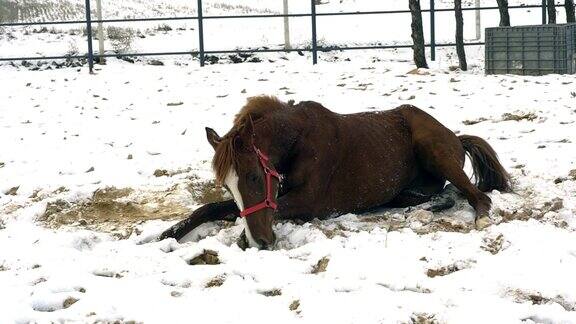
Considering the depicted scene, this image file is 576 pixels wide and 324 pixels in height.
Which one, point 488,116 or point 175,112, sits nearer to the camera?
point 488,116

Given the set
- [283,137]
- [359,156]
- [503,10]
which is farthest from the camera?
[503,10]

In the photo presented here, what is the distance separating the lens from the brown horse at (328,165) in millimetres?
3898

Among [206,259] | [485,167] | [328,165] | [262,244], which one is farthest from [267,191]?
[485,167]

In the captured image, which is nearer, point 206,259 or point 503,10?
point 206,259

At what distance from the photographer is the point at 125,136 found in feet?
26.5

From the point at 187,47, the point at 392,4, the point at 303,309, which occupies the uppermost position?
the point at 392,4

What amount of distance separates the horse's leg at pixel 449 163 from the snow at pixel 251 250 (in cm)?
14

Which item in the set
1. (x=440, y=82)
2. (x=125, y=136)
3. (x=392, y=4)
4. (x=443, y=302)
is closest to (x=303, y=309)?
(x=443, y=302)

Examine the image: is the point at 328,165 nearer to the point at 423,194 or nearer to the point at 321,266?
the point at 423,194

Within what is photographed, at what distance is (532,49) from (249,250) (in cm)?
983

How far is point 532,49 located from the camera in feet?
39.4

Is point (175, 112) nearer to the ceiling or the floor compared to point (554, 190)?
nearer to the ceiling

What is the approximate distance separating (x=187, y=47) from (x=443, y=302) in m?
16.6

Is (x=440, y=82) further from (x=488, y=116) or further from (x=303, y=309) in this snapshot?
(x=303, y=309)
